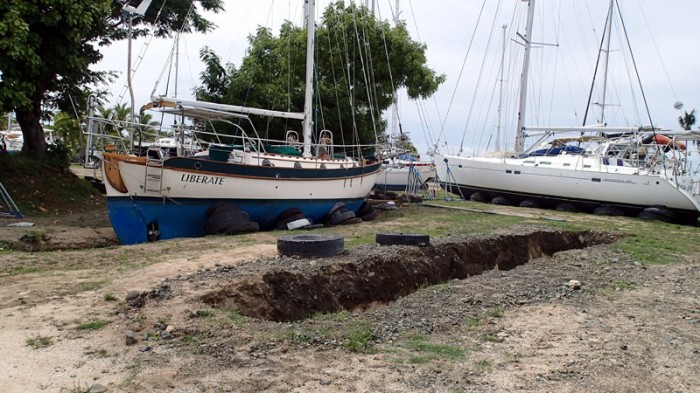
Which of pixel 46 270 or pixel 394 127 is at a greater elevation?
pixel 394 127

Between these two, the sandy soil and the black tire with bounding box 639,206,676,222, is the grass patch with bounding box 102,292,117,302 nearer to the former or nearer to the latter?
the sandy soil

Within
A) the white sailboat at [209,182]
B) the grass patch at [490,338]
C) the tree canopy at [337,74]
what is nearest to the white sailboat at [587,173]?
the tree canopy at [337,74]

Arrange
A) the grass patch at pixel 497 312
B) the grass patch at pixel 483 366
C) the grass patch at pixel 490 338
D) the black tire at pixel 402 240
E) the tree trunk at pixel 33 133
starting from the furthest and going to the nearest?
the tree trunk at pixel 33 133, the black tire at pixel 402 240, the grass patch at pixel 497 312, the grass patch at pixel 490 338, the grass patch at pixel 483 366

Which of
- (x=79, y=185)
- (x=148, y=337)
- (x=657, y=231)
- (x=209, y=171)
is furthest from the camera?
(x=79, y=185)

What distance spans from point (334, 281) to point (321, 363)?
3.73 meters

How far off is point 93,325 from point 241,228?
7.87 metres

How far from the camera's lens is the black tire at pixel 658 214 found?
1964 cm

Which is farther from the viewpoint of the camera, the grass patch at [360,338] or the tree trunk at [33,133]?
the tree trunk at [33,133]

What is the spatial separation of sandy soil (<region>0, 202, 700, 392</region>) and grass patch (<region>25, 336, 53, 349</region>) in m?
0.02

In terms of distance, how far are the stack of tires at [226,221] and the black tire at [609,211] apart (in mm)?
14028

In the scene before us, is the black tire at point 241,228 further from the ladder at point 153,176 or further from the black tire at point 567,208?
the black tire at point 567,208

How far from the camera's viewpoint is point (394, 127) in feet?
88.8

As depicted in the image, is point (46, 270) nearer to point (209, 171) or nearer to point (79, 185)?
point (209, 171)

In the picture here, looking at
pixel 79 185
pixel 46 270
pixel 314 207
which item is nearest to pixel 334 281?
pixel 46 270
